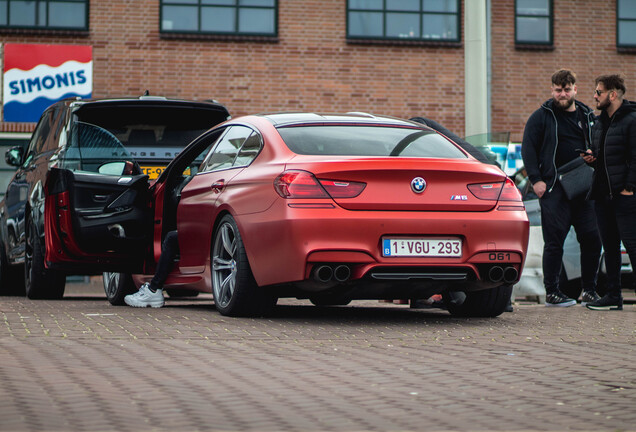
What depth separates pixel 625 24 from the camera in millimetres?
22141

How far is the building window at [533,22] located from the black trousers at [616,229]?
12556 millimetres

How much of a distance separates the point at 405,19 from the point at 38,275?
40.6 ft

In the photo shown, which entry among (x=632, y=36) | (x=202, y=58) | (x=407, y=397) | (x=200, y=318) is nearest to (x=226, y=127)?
(x=200, y=318)

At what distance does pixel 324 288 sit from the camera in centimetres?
722

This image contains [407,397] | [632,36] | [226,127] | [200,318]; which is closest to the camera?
[407,397]

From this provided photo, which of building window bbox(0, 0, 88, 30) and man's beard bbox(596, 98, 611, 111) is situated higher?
building window bbox(0, 0, 88, 30)

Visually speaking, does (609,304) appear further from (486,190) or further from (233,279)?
(233,279)

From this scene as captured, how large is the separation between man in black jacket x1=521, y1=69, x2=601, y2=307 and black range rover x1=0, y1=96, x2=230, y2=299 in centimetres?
285

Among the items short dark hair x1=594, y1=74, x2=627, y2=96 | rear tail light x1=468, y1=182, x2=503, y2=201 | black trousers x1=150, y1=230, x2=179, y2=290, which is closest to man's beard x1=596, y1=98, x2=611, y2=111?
short dark hair x1=594, y1=74, x2=627, y2=96

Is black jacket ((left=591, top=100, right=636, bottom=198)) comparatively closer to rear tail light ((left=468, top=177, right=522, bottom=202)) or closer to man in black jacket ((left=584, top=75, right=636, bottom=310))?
man in black jacket ((left=584, top=75, right=636, bottom=310))

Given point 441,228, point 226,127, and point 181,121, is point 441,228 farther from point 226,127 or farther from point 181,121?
point 181,121

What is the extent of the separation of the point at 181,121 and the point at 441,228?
391 cm

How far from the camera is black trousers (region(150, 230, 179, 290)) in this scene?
350 inches

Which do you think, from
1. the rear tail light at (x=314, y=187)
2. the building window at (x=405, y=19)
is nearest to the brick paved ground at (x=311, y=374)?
the rear tail light at (x=314, y=187)
